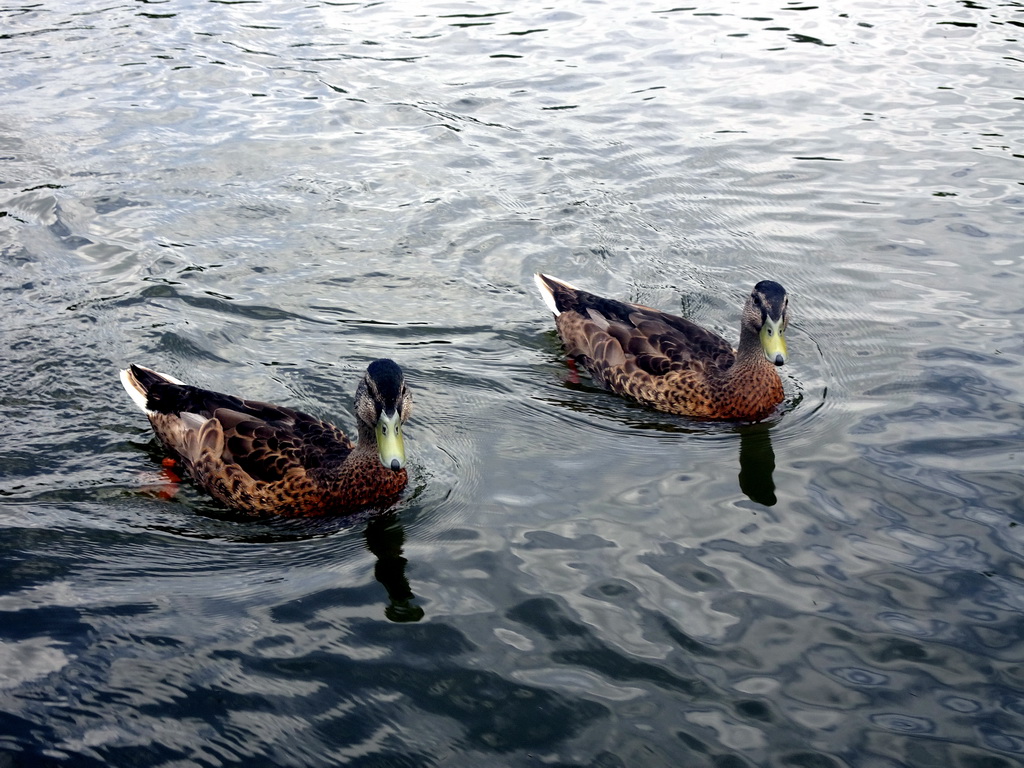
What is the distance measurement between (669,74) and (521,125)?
8.98 feet

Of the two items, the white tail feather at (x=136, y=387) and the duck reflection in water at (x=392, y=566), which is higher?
the white tail feather at (x=136, y=387)

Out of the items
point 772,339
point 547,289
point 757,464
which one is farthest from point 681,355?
point 547,289

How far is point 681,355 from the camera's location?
821cm

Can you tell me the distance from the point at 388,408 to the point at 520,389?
216 cm

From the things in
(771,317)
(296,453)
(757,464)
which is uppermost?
(771,317)

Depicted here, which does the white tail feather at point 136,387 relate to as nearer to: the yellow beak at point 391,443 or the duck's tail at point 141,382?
the duck's tail at point 141,382

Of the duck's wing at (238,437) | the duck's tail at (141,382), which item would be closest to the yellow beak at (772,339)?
the duck's wing at (238,437)

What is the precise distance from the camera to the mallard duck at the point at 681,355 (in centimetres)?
774

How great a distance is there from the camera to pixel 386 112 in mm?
13430

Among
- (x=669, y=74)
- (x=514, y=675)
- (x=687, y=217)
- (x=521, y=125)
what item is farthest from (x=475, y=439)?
(x=669, y=74)

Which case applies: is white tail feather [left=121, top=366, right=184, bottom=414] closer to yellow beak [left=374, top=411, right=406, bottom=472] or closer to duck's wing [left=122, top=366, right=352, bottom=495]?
duck's wing [left=122, top=366, right=352, bottom=495]

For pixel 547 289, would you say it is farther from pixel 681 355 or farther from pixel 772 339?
pixel 772 339

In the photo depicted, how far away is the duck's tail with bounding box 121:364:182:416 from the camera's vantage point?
7.57 meters

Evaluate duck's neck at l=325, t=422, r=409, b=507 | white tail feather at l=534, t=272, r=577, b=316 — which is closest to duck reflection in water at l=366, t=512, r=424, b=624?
duck's neck at l=325, t=422, r=409, b=507
